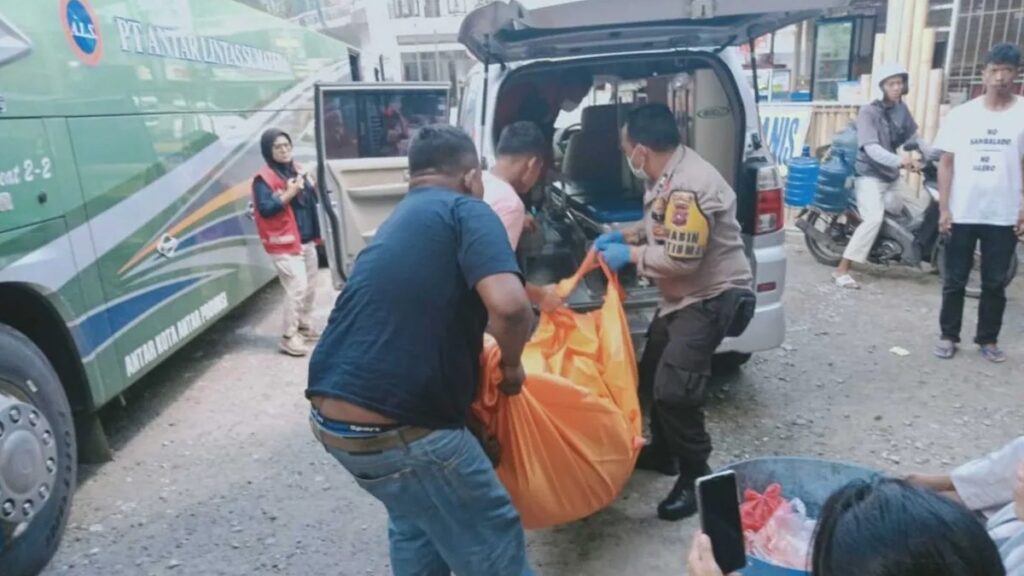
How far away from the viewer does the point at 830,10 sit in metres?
2.68

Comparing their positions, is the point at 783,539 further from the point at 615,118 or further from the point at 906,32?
the point at 906,32

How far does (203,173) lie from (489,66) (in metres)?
2.19

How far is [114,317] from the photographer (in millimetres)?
3570

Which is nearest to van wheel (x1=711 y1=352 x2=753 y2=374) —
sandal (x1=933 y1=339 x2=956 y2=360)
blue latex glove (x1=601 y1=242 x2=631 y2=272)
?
sandal (x1=933 y1=339 x2=956 y2=360)

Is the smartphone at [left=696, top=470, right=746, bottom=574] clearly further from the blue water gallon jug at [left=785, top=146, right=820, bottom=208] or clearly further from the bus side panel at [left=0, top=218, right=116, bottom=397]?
the blue water gallon jug at [left=785, top=146, right=820, bottom=208]

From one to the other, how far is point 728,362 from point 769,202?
1112 millimetres

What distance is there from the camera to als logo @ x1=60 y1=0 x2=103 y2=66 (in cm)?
329

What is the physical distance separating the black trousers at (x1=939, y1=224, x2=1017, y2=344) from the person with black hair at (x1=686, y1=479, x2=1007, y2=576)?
3809 mm

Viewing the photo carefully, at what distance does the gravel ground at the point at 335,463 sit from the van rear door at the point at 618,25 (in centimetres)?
191

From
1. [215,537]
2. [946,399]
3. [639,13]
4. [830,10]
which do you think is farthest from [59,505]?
[946,399]

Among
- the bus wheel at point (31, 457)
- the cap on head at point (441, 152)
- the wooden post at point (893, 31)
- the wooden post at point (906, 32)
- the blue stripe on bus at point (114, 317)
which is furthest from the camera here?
the wooden post at point (893, 31)

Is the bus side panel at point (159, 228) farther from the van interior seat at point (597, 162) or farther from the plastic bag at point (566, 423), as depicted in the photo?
the van interior seat at point (597, 162)

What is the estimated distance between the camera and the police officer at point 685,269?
103 inches

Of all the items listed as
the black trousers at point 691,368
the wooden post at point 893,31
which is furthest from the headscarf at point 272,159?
the wooden post at point 893,31
